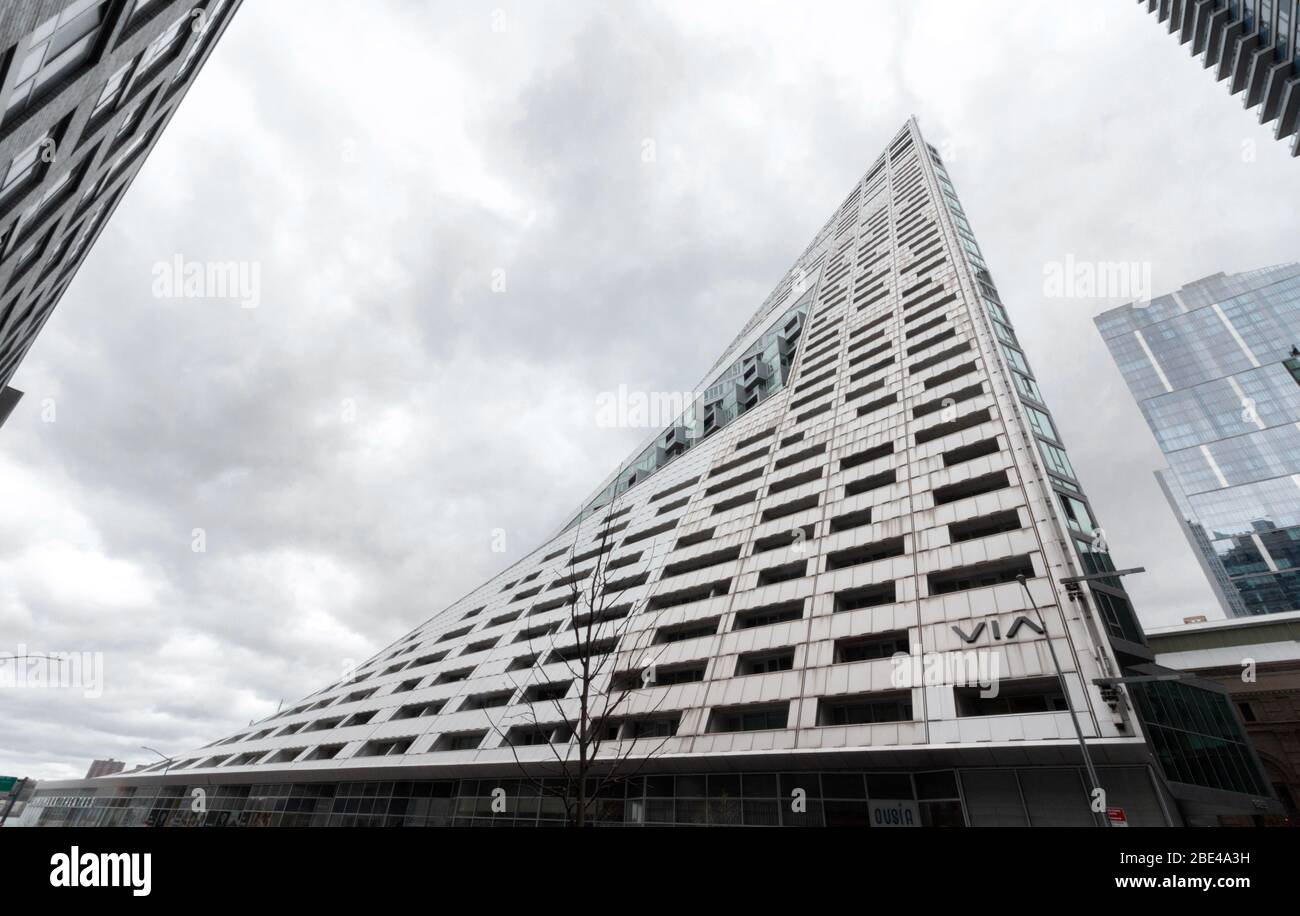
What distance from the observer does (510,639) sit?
3841 cm

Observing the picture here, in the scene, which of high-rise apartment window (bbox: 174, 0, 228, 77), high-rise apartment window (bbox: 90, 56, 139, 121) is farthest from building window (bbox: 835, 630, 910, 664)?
high-rise apartment window (bbox: 174, 0, 228, 77)

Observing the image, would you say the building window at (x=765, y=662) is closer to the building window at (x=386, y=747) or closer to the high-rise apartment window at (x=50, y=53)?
the building window at (x=386, y=747)

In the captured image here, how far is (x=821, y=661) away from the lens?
76.6ft

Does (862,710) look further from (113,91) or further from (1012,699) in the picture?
(113,91)

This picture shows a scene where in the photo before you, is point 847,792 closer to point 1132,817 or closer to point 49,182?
point 1132,817

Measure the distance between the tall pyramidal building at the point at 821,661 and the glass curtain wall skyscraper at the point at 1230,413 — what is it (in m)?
122

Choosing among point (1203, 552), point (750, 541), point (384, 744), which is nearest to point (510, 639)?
point (384, 744)

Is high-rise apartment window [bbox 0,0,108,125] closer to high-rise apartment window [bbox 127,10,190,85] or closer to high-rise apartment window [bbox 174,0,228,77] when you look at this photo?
high-rise apartment window [bbox 127,10,190,85]

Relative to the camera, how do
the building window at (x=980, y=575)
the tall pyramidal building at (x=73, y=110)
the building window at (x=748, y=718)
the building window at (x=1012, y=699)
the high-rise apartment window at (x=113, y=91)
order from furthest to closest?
the building window at (x=748, y=718)
the building window at (x=980, y=575)
the building window at (x=1012, y=699)
the high-rise apartment window at (x=113, y=91)
the tall pyramidal building at (x=73, y=110)

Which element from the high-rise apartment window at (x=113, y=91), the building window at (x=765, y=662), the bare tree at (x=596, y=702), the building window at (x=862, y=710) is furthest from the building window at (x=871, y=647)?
the high-rise apartment window at (x=113, y=91)

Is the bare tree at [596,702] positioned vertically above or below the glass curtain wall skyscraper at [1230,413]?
below

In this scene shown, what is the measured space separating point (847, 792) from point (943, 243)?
44.1 metres

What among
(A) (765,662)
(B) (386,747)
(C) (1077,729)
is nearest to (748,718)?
(A) (765,662)

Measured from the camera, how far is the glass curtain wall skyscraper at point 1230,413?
11894 cm
